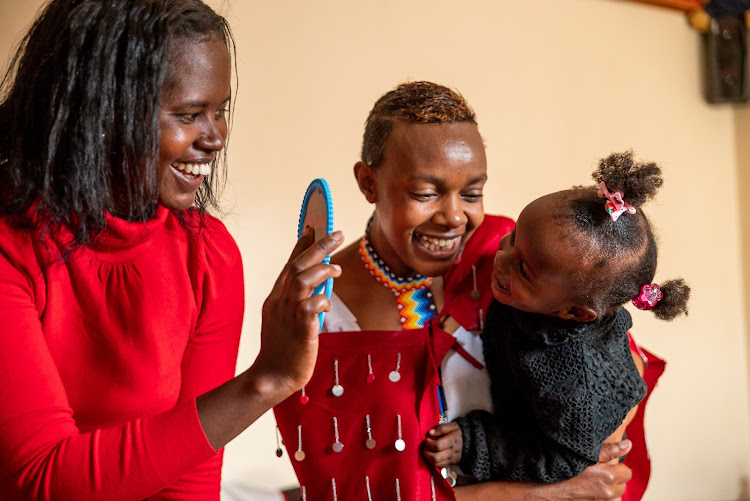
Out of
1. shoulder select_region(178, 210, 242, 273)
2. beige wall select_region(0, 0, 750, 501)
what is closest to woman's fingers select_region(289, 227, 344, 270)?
shoulder select_region(178, 210, 242, 273)

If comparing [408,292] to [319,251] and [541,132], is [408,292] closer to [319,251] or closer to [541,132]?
[319,251]

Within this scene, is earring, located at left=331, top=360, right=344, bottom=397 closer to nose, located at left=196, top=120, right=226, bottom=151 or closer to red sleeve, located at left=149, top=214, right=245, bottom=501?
red sleeve, located at left=149, top=214, right=245, bottom=501

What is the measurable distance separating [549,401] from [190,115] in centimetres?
82

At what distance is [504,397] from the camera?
160 cm

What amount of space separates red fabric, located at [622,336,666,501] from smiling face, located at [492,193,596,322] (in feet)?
1.22

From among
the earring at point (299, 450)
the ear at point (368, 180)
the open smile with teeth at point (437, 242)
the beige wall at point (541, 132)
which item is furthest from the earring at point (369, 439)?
the beige wall at point (541, 132)

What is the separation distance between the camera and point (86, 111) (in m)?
1.22

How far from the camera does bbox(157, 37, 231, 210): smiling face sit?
126cm

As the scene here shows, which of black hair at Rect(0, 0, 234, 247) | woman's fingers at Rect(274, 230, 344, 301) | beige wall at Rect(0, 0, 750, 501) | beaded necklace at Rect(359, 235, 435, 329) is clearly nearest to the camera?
woman's fingers at Rect(274, 230, 344, 301)

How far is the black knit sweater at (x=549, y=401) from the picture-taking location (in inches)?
58.3

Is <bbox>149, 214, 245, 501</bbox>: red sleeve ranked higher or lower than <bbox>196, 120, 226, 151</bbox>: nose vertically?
lower

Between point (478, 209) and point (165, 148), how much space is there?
68 cm

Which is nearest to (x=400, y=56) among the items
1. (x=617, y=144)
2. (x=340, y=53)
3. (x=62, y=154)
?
(x=340, y=53)

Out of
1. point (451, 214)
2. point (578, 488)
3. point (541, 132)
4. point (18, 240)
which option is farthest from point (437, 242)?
point (541, 132)
